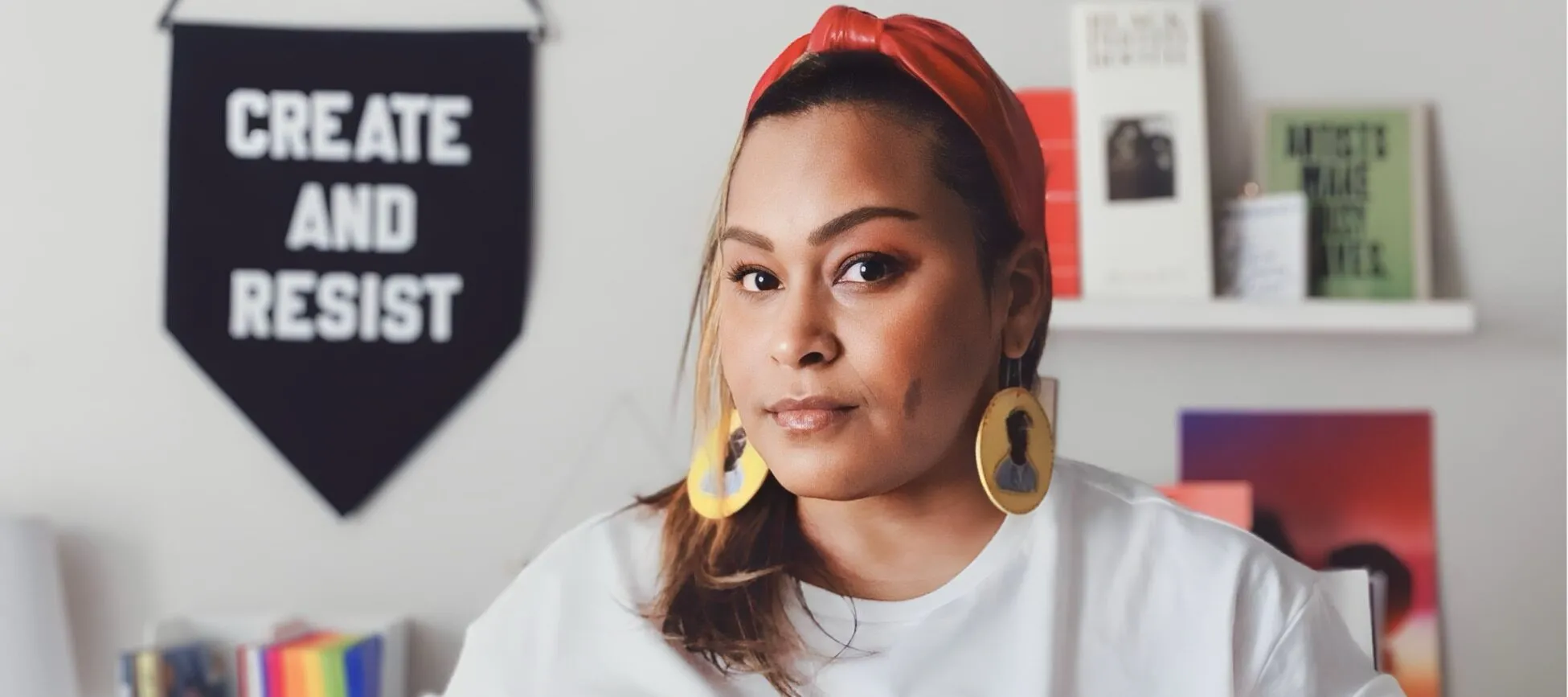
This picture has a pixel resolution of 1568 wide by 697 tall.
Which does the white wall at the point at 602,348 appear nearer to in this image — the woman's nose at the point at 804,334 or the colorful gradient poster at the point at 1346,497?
the colorful gradient poster at the point at 1346,497

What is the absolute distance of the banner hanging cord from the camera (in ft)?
5.32

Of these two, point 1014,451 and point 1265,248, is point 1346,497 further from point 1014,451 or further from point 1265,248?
point 1014,451

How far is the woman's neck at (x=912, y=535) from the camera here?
71cm

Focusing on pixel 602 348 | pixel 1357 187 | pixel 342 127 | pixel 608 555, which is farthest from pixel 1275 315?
pixel 342 127

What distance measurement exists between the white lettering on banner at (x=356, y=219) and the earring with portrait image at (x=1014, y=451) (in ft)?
3.55

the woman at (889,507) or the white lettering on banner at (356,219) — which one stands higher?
the white lettering on banner at (356,219)

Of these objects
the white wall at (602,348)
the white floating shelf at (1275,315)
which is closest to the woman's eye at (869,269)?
the white floating shelf at (1275,315)

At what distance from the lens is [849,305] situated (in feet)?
2.10

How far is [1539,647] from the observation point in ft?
5.29

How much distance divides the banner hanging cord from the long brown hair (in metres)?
0.94

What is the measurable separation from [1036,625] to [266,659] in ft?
3.40

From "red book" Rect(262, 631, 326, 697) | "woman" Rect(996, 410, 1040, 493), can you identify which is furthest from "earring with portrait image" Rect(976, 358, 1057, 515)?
"red book" Rect(262, 631, 326, 697)

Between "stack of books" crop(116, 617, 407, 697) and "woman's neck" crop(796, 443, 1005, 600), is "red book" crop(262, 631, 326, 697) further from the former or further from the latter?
"woman's neck" crop(796, 443, 1005, 600)

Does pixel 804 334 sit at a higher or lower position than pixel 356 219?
lower
